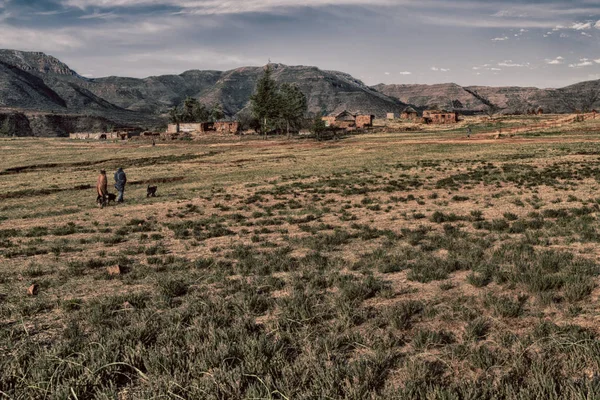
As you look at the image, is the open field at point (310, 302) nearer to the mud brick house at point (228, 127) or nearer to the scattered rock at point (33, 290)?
the scattered rock at point (33, 290)

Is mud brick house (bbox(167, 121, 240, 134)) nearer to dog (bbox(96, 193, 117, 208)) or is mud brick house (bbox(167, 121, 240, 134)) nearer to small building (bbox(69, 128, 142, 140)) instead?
small building (bbox(69, 128, 142, 140))

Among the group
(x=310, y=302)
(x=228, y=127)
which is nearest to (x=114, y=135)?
(x=228, y=127)

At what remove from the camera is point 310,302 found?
7473mm

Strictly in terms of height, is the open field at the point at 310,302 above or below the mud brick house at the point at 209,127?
below

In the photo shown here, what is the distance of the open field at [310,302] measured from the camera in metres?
4.95

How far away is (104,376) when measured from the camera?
5203 mm

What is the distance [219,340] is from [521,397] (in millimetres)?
4031

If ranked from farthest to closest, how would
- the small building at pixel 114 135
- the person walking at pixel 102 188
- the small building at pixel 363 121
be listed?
the small building at pixel 363 121
the small building at pixel 114 135
the person walking at pixel 102 188

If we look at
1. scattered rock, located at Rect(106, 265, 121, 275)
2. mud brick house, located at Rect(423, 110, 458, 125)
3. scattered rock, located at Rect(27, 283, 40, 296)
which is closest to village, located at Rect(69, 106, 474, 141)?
mud brick house, located at Rect(423, 110, 458, 125)

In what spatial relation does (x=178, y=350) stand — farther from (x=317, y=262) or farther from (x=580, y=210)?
Result: (x=580, y=210)

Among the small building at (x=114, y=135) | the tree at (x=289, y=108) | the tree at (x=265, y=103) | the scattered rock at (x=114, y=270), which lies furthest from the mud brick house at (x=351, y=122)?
the scattered rock at (x=114, y=270)

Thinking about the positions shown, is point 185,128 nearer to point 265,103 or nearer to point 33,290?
point 265,103

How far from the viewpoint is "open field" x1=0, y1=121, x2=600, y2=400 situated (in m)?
4.95

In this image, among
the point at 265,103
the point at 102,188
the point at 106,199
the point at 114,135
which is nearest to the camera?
the point at 102,188
